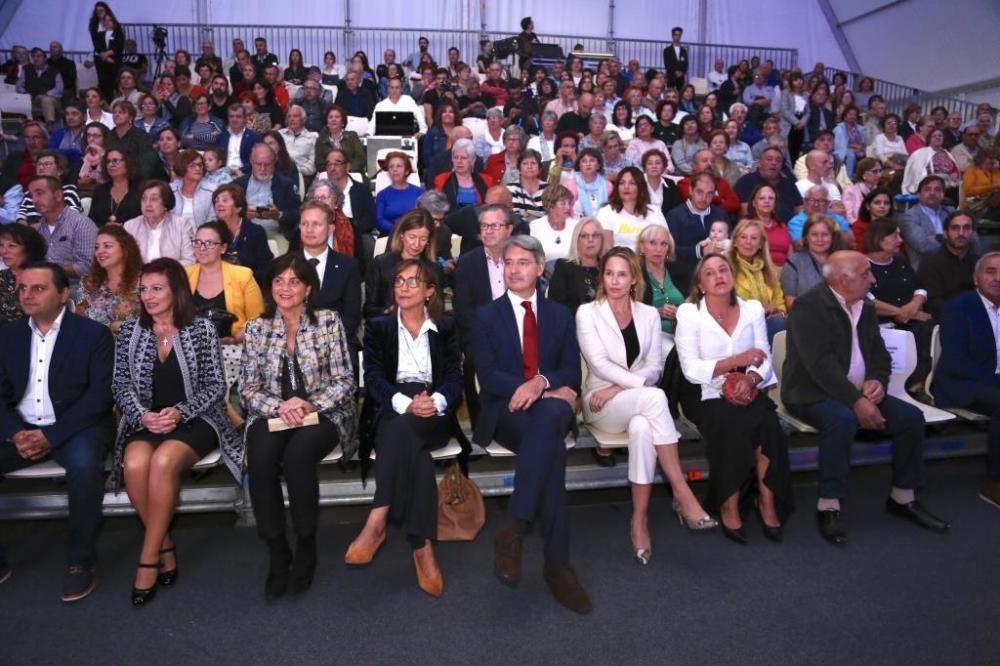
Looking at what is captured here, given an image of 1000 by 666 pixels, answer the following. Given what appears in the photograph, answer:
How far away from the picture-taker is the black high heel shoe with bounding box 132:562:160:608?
2.54 meters

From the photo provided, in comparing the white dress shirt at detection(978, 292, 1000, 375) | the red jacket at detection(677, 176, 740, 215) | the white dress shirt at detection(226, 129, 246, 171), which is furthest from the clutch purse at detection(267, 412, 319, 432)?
the white dress shirt at detection(226, 129, 246, 171)

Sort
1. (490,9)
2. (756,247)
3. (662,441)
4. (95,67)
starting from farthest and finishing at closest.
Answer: (490,9) → (95,67) → (756,247) → (662,441)

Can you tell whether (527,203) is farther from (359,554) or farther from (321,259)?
(359,554)

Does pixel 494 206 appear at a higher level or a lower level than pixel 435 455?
higher

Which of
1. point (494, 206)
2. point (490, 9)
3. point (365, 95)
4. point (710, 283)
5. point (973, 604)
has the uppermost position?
point (490, 9)

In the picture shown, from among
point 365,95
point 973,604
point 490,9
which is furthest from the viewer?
point 490,9

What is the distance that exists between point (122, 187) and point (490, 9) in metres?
9.64

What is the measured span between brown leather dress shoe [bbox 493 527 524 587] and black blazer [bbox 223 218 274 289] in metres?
2.37

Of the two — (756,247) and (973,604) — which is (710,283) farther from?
(973,604)

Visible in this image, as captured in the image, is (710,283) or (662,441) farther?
(710,283)

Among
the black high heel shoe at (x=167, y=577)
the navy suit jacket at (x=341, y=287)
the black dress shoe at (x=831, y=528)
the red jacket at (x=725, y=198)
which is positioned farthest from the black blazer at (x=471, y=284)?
the red jacket at (x=725, y=198)

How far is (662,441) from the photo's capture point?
2.94 metres

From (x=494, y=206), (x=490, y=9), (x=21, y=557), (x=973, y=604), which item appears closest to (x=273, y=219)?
(x=494, y=206)

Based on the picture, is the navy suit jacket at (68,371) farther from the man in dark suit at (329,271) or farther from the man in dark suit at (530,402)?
the man in dark suit at (530,402)
